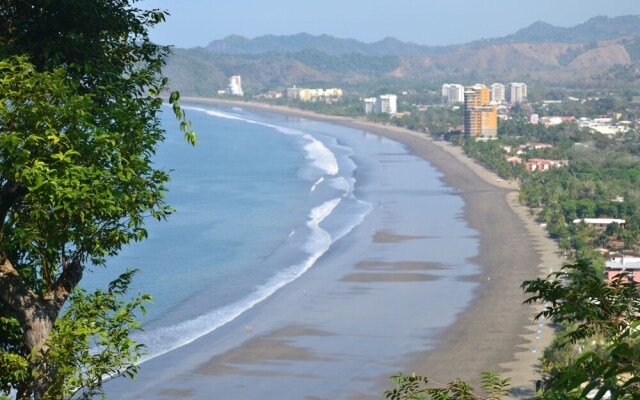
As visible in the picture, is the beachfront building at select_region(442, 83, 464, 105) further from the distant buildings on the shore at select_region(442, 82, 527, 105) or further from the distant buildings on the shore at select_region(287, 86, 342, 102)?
the distant buildings on the shore at select_region(287, 86, 342, 102)

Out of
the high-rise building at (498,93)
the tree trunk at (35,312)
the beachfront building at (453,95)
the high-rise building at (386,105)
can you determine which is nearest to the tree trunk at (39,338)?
the tree trunk at (35,312)

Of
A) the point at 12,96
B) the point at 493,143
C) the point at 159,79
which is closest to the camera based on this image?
the point at 12,96

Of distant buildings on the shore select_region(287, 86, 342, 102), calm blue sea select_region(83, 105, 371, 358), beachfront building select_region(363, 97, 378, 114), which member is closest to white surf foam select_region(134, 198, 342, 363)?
→ calm blue sea select_region(83, 105, 371, 358)

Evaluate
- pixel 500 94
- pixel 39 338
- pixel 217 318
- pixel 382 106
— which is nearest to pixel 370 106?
pixel 382 106

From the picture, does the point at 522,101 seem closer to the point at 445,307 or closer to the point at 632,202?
the point at 632,202

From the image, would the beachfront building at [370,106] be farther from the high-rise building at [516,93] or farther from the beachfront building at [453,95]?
the high-rise building at [516,93]

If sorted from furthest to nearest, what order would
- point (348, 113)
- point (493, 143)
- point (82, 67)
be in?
point (348, 113), point (493, 143), point (82, 67)

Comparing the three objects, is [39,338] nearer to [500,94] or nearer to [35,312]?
[35,312]

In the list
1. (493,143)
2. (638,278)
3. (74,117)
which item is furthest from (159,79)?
(493,143)
